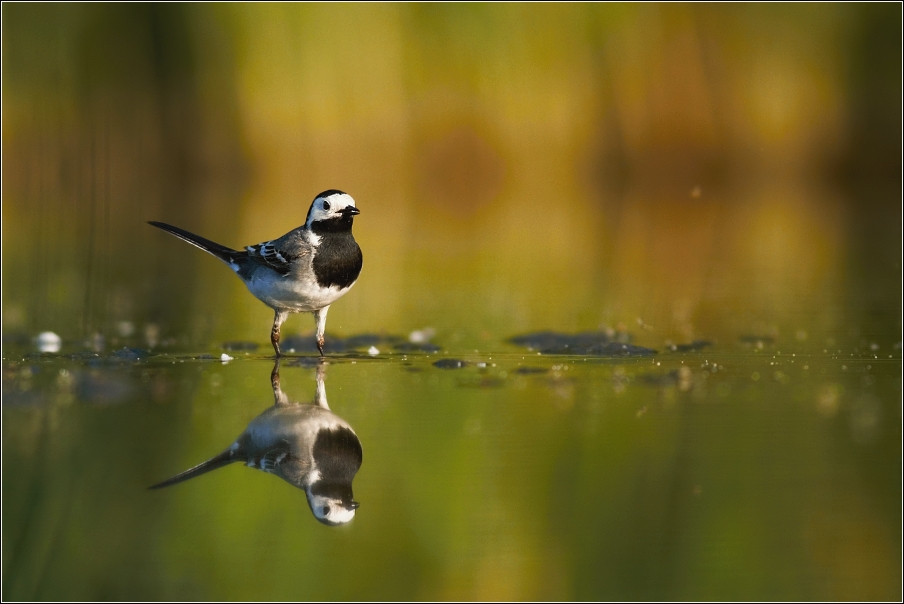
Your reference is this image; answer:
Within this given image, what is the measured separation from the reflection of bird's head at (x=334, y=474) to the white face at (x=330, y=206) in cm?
247

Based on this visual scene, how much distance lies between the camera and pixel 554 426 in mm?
5059

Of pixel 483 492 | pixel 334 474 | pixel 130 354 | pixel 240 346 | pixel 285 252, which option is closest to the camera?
pixel 483 492

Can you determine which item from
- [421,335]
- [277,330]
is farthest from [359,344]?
[277,330]

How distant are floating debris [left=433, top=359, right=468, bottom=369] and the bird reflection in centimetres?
137

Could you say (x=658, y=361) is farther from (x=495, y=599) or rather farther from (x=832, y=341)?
(x=495, y=599)

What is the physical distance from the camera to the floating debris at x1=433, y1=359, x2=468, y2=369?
266 inches

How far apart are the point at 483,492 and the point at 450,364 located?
9.12 ft

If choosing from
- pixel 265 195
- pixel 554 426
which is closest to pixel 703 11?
pixel 265 195

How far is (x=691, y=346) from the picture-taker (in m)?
7.42

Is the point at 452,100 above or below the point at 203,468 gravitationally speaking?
above

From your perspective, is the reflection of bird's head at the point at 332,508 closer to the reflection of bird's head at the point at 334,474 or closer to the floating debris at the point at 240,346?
the reflection of bird's head at the point at 334,474

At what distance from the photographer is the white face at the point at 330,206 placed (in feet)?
23.7

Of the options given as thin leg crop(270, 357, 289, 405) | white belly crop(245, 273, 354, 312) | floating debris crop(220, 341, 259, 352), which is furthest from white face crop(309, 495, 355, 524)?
floating debris crop(220, 341, 259, 352)

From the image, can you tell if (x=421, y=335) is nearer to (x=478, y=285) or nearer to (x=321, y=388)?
(x=321, y=388)
